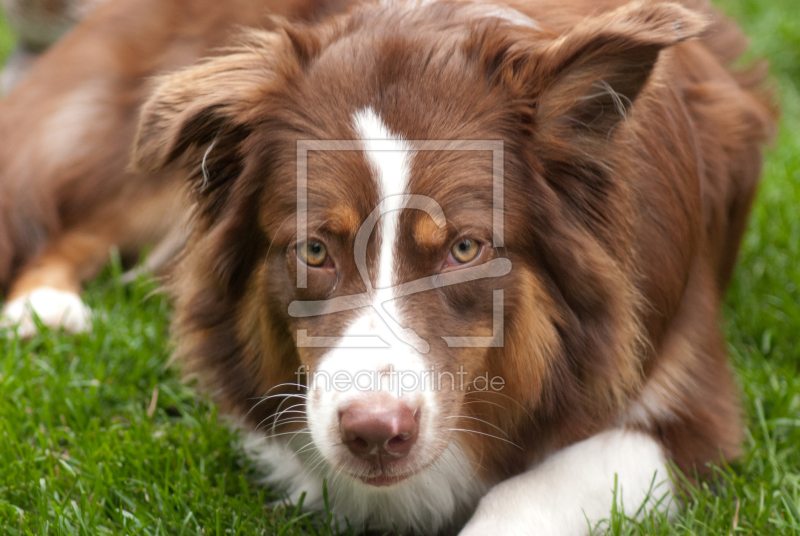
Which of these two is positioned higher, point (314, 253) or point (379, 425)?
point (314, 253)

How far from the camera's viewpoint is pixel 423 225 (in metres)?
2.56

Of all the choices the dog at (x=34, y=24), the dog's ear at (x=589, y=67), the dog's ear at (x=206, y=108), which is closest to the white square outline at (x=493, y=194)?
the dog's ear at (x=589, y=67)

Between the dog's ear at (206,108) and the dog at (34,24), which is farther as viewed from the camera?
the dog at (34,24)

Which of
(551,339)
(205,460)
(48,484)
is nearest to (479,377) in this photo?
(551,339)

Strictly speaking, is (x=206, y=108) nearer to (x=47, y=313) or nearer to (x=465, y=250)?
(x=465, y=250)

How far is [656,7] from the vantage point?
2.56 m

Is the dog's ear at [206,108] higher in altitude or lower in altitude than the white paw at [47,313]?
higher

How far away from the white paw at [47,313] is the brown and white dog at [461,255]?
3.51ft

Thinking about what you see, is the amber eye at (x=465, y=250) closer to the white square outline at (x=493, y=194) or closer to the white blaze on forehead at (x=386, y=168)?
the white square outline at (x=493, y=194)

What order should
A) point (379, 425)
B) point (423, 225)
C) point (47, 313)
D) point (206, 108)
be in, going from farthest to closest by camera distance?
point (47, 313) → point (206, 108) → point (423, 225) → point (379, 425)

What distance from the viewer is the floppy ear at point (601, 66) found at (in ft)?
8.18

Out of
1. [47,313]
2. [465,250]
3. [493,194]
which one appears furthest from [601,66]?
[47,313]

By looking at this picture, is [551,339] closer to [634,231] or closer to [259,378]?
[634,231]

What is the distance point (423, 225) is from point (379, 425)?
63 centimetres
